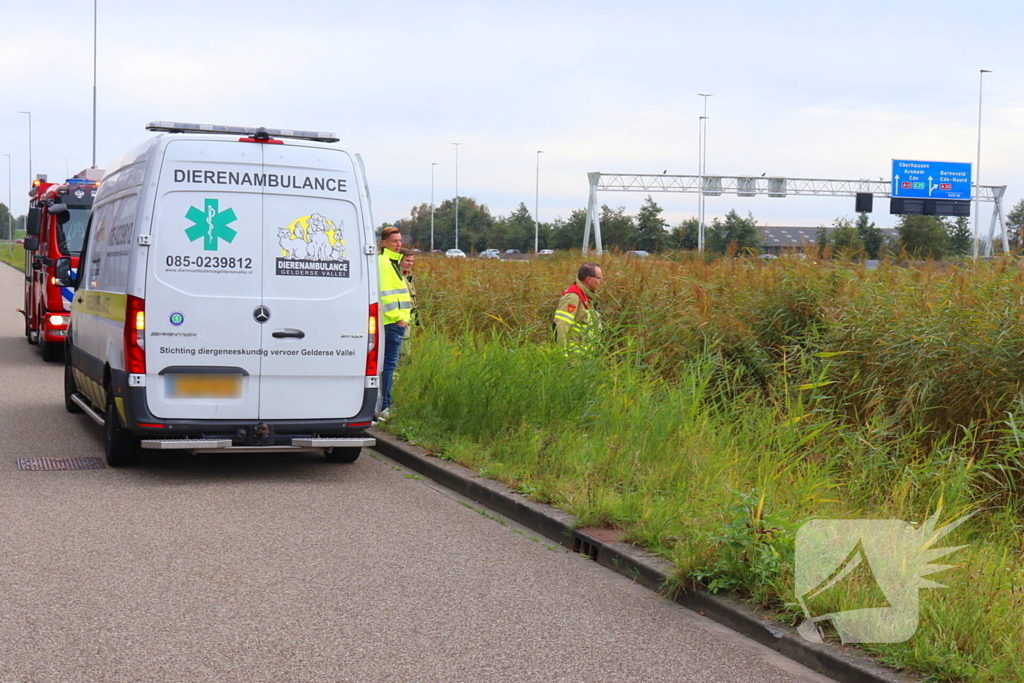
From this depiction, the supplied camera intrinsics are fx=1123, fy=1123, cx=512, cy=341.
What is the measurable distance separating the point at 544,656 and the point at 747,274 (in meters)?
7.01

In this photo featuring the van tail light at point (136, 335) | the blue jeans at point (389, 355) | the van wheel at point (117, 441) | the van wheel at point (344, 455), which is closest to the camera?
the van tail light at point (136, 335)

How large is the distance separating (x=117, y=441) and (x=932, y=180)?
4839 centimetres

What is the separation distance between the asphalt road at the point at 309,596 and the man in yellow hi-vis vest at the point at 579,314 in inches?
103

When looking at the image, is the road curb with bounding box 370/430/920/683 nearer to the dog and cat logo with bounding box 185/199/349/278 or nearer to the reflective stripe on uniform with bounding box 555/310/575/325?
the dog and cat logo with bounding box 185/199/349/278

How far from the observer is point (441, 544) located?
260 inches

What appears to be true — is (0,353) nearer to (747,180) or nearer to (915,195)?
(915,195)

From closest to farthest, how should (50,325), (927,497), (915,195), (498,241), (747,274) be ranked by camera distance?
(927,497)
(747,274)
(50,325)
(498,241)
(915,195)

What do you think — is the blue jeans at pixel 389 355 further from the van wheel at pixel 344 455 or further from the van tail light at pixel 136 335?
the van tail light at pixel 136 335

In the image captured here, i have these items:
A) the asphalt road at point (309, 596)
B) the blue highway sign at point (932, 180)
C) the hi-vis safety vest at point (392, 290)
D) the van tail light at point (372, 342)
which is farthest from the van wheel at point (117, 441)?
the blue highway sign at point (932, 180)

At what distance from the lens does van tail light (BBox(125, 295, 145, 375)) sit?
26.8 feet

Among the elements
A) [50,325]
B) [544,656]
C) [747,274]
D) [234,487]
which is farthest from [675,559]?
[50,325]

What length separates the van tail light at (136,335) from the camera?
8156 mm

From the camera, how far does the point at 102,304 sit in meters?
9.32

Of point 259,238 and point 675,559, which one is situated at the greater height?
point 259,238
